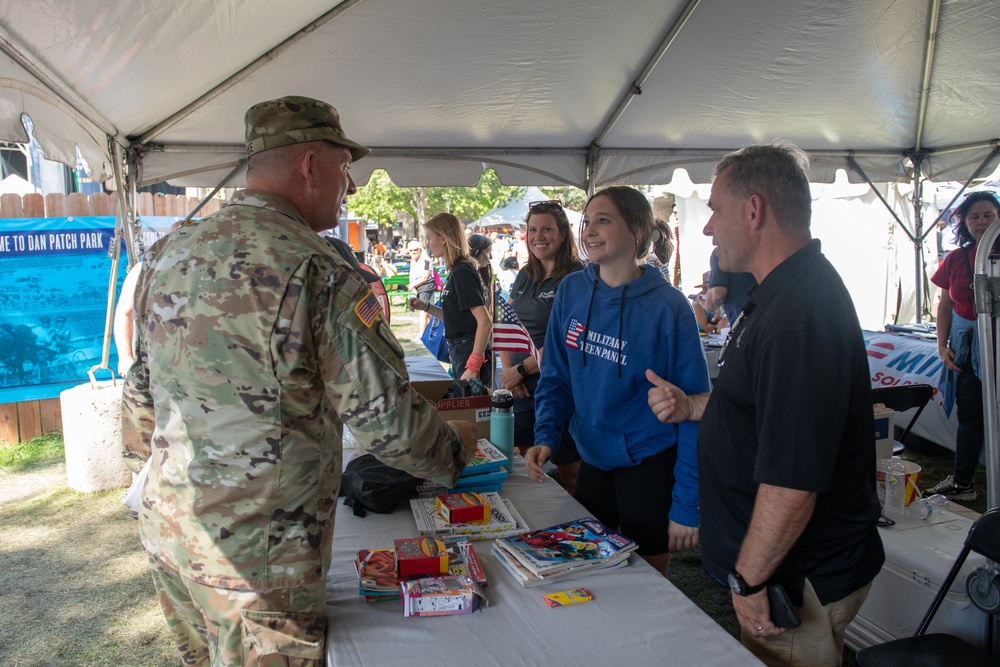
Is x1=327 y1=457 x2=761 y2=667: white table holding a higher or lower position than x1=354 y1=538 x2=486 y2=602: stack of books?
lower

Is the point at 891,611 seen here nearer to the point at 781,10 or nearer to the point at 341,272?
the point at 341,272

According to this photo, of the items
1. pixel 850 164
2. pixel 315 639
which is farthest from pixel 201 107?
pixel 850 164

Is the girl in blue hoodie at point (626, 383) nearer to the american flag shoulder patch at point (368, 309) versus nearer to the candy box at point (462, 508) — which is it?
the candy box at point (462, 508)

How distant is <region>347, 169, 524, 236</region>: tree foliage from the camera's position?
1072 inches

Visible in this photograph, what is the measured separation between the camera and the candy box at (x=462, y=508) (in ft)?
6.01

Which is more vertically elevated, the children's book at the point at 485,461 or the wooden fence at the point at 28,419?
the children's book at the point at 485,461

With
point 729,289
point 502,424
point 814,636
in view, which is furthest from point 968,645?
point 729,289

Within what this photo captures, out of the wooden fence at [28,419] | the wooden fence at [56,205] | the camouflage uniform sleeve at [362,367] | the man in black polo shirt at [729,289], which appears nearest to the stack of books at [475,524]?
the camouflage uniform sleeve at [362,367]

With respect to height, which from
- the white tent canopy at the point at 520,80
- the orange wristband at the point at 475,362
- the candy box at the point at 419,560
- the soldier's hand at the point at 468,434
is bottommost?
the candy box at the point at 419,560

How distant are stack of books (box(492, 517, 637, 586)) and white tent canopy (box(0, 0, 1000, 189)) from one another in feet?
7.31

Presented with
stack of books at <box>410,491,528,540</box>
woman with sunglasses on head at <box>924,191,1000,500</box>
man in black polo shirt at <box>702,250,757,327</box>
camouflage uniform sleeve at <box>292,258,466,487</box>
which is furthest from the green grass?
woman with sunglasses on head at <box>924,191,1000,500</box>

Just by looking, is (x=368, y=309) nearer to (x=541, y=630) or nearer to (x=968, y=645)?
(x=541, y=630)

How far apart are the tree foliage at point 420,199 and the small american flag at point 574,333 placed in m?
23.3

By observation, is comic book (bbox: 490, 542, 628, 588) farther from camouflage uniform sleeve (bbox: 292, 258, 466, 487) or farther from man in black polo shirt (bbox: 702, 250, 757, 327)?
man in black polo shirt (bbox: 702, 250, 757, 327)
